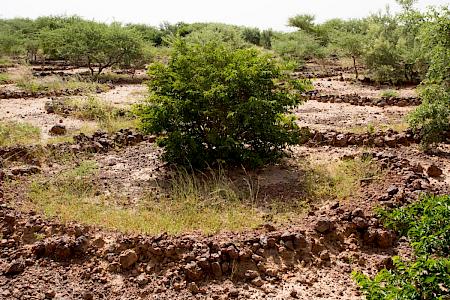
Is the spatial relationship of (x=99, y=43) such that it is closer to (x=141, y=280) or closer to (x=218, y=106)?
(x=218, y=106)

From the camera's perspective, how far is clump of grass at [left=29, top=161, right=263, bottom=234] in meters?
5.62

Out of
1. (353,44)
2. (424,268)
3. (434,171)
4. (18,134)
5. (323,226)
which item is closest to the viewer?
(424,268)

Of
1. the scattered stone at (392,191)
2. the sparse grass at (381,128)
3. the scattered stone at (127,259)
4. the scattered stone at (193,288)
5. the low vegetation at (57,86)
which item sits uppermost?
the low vegetation at (57,86)

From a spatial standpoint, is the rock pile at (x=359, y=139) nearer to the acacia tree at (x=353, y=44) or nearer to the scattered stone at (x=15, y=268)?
the scattered stone at (x=15, y=268)

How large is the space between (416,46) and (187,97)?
1435 centimetres

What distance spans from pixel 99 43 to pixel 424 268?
22.0m

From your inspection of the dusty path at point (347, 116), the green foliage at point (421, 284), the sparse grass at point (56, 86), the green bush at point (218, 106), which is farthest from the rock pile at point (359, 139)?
the sparse grass at point (56, 86)

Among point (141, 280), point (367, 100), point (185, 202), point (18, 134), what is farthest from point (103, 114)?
point (141, 280)

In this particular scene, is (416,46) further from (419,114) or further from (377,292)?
(377,292)

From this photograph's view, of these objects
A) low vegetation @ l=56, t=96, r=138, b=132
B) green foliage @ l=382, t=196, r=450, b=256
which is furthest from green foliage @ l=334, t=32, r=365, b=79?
green foliage @ l=382, t=196, r=450, b=256

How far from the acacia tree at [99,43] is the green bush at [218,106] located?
51.3 ft

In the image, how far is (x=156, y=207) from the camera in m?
6.29

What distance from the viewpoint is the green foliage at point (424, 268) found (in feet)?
8.46

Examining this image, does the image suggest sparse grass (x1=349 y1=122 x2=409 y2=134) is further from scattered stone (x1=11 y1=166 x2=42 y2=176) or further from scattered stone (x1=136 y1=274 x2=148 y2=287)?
scattered stone (x1=136 y1=274 x2=148 y2=287)
